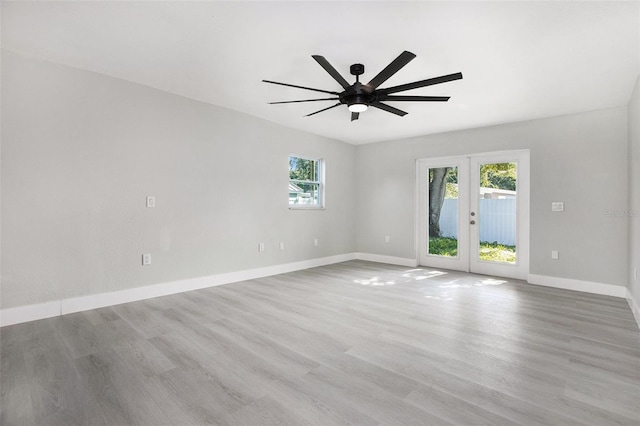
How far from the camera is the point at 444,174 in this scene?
5758mm

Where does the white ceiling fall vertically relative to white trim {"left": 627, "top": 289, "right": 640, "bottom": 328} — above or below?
→ above

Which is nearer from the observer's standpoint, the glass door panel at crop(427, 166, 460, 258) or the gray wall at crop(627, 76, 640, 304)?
the gray wall at crop(627, 76, 640, 304)

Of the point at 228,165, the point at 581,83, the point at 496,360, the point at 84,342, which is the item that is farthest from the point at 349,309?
the point at 581,83

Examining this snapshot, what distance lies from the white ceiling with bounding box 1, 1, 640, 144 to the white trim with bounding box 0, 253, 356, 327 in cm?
244

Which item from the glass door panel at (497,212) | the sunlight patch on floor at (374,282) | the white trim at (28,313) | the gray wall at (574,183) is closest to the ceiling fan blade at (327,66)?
the sunlight patch on floor at (374,282)

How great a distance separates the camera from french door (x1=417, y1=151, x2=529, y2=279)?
493cm

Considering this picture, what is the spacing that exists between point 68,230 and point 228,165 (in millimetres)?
2055

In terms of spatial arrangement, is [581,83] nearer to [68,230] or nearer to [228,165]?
[228,165]

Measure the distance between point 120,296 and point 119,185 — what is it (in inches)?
49.9

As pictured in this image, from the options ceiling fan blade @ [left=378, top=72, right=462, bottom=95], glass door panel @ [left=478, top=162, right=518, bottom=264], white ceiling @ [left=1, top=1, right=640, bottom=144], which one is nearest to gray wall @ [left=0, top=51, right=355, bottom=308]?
white ceiling @ [left=1, top=1, right=640, bottom=144]

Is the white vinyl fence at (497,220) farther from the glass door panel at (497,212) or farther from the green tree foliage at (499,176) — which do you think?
the green tree foliage at (499,176)

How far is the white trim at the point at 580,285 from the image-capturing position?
4.07 m

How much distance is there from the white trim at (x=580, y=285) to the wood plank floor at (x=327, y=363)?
41 centimetres

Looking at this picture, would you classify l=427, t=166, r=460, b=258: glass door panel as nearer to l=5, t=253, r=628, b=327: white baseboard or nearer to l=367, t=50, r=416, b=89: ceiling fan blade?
l=5, t=253, r=628, b=327: white baseboard
